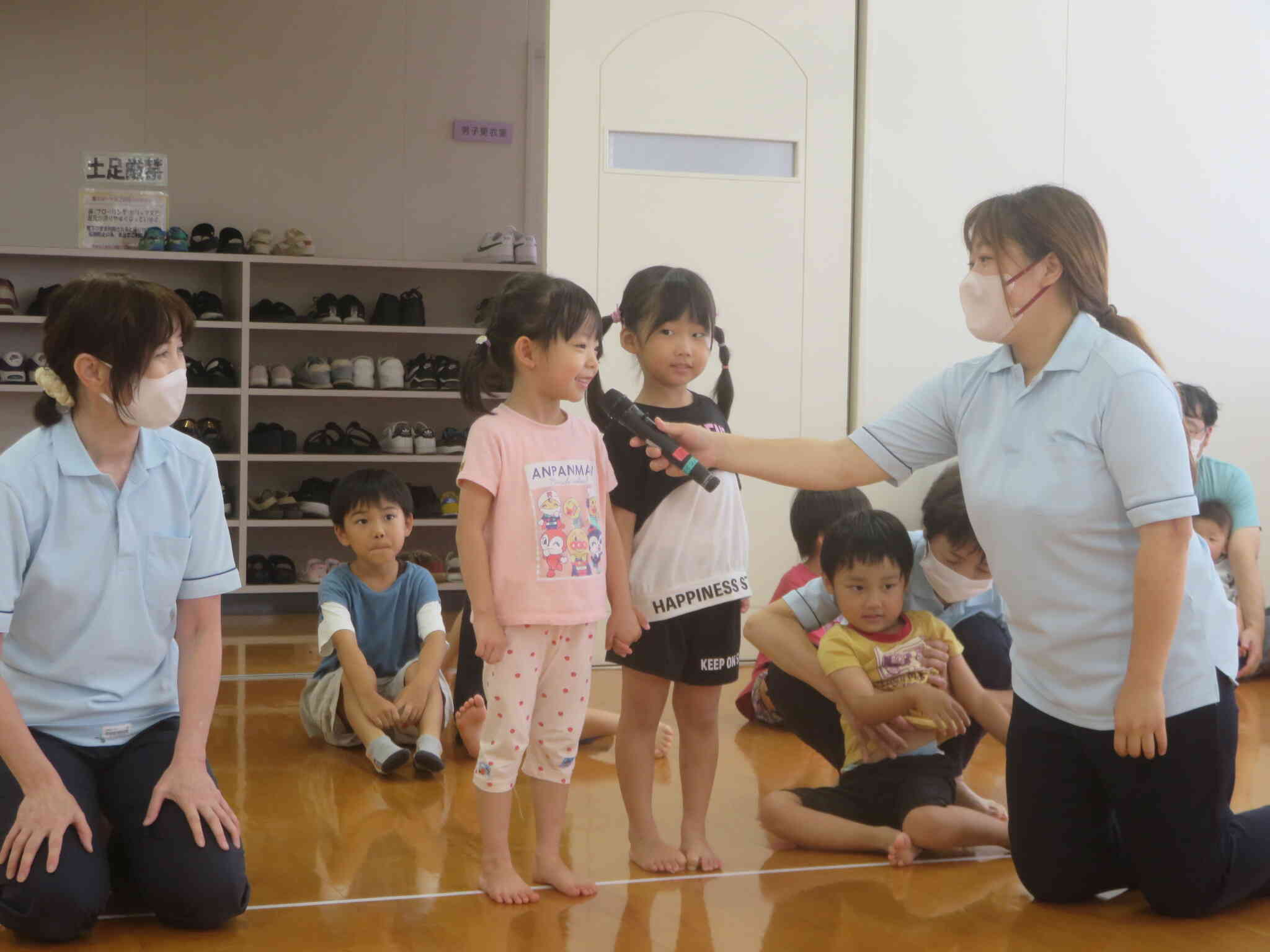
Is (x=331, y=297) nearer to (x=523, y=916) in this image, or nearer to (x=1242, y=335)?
(x=1242, y=335)

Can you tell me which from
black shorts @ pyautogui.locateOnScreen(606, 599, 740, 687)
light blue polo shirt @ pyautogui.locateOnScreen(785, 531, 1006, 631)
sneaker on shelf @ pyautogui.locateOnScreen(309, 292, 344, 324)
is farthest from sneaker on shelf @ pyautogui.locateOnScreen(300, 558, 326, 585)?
black shorts @ pyautogui.locateOnScreen(606, 599, 740, 687)

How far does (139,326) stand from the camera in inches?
67.3

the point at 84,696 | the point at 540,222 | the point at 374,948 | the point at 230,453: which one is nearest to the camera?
the point at 374,948

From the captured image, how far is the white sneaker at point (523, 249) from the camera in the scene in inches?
216

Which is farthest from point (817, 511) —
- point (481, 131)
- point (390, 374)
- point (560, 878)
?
point (481, 131)

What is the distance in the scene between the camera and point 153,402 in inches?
67.4

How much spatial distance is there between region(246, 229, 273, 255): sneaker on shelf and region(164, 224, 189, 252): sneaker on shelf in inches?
9.8

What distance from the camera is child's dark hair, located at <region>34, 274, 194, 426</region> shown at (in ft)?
5.58

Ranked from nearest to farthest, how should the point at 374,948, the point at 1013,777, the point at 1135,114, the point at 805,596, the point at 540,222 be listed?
the point at 374,948 → the point at 1013,777 → the point at 805,596 → the point at 1135,114 → the point at 540,222

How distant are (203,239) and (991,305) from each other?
415 centimetres

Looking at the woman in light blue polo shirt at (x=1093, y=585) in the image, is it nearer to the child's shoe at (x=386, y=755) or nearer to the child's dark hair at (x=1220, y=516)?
the child's shoe at (x=386, y=755)

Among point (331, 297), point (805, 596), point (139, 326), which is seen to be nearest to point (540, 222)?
point (331, 297)

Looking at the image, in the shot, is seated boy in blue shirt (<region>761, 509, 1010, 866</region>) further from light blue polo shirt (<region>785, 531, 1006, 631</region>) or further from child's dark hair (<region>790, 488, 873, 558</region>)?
child's dark hair (<region>790, 488, 873, 558</region>)

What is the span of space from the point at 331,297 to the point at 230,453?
2.56 feet
